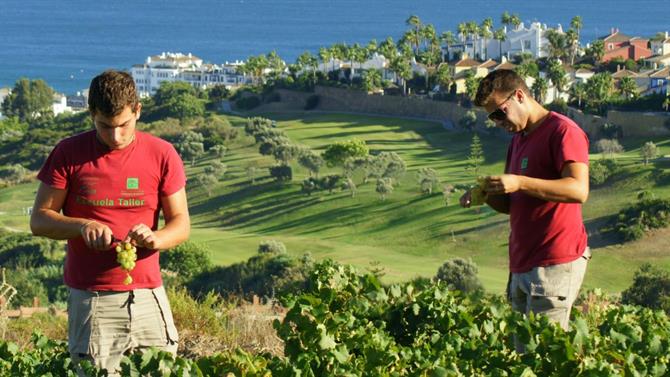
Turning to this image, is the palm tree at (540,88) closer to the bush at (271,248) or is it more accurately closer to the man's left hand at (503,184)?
the bush at (271,248)

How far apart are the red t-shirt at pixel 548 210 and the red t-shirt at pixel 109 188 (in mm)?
1620

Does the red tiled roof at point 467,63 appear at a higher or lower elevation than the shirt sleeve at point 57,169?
lower

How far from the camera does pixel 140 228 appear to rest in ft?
18.2

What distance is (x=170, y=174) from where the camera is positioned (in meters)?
5.83

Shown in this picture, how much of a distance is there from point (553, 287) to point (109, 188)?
2074 millimetres

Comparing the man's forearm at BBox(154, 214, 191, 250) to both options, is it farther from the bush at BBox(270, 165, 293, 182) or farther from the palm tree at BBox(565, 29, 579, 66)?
the palm tree at BBox(565, 29, 579, 66)

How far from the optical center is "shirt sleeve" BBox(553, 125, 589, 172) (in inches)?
241

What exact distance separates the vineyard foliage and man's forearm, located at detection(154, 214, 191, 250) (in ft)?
1.56

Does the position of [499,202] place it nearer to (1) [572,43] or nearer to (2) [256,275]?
(2) [256,275]

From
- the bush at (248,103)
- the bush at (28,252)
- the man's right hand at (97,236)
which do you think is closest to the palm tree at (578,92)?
the bush at (248,103)

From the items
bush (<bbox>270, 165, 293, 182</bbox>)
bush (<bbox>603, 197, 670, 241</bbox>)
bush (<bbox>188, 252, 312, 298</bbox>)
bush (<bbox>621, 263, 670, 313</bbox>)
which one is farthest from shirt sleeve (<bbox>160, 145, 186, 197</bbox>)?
bush (<bbox>270, 165, 293, 182</bbox>)

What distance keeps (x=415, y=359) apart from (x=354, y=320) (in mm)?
668

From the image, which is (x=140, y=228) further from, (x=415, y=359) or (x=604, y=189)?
(x=604, y=189)

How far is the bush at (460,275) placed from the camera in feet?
117
